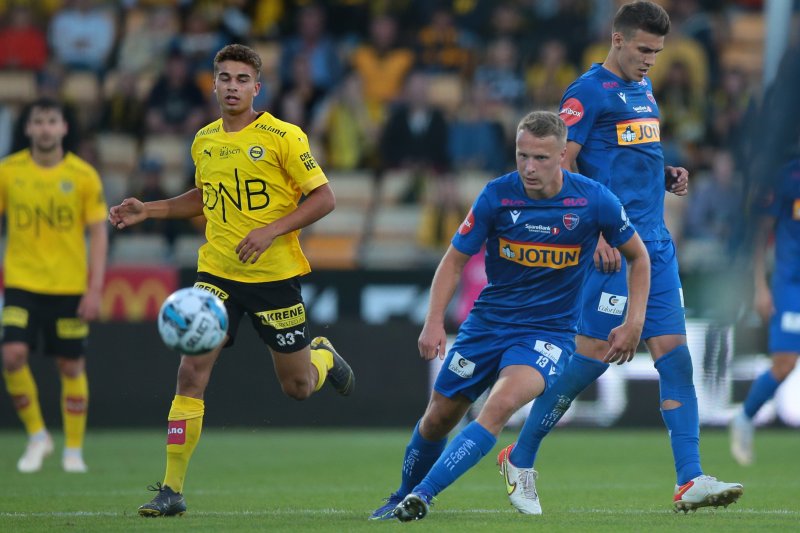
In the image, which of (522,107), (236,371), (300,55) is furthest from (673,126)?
(236,371)

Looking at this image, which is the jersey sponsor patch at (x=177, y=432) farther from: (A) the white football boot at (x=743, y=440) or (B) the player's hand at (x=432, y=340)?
(A) the white football boot at (x=743, y=440)

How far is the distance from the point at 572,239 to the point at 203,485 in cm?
353

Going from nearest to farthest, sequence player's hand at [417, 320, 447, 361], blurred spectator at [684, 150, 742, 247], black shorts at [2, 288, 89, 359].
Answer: player's hand at [417, 320, 447, 361] → black shorts at [2, 288, 89, 359] → blurred spectator at [684, 150, 742, 247]

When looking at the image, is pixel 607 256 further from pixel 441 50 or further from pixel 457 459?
pixel 441 50

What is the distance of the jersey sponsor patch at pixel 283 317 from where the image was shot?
24.8 feet

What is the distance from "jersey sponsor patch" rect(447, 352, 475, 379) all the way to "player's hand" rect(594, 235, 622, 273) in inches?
35.4

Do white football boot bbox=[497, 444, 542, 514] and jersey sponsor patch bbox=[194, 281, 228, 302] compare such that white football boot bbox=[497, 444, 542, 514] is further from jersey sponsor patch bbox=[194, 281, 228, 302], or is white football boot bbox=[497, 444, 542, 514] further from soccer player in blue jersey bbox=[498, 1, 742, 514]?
jersey sponsor patch bbox=[194, 281, 228, 302]

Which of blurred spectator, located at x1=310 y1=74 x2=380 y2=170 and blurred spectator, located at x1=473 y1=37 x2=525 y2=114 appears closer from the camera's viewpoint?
blurred spectator, located at x1=310 y1=74 x2=380 y2=170

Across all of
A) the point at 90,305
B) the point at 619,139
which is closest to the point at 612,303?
the point at 619,139

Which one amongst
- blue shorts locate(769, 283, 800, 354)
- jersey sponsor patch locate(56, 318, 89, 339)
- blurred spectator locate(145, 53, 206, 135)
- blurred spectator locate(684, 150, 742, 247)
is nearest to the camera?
jersey sponsor patch locate(56, 318, 89, 339)

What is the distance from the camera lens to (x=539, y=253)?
7020mm

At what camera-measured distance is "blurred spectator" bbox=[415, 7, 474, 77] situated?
58.9 feet

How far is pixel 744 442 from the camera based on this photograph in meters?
10.9

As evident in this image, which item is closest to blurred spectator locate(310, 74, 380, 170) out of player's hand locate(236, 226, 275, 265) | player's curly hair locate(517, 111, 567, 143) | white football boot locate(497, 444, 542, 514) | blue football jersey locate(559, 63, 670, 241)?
blue football jersey locate(559, 63, 670, 241)
